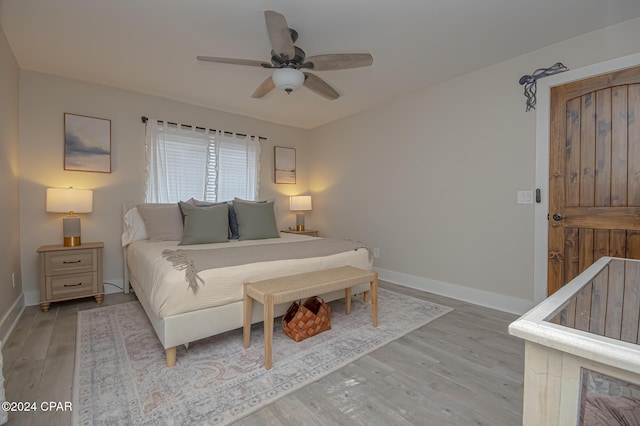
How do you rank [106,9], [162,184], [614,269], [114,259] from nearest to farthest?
[614,269] → [106,9] → [114,259] → [162,184]

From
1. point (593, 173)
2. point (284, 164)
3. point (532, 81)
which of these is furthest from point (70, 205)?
point (593, 173)

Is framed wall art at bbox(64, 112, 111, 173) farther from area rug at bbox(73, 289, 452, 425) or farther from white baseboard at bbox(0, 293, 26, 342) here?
area rug at bbox(73, 289, 452, 425)

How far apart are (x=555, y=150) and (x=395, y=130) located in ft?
5.81

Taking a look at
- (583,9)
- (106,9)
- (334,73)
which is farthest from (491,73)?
(106,9)

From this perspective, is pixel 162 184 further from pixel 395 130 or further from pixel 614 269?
pixel 614 269

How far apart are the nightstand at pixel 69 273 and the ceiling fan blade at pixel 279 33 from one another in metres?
2.71

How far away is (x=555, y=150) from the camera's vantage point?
2553mm

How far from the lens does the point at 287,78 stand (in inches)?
89.4

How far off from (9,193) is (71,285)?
993 millimetres

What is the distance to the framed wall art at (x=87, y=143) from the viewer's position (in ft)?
10.6

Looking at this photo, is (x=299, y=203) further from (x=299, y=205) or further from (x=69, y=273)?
(x=69, y=273)

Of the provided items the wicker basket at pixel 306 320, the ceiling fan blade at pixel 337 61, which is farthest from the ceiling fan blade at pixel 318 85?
the wicker basket at pixel 306 320

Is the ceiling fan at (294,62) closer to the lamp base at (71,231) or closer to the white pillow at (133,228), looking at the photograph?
the white pillow at (133,228)

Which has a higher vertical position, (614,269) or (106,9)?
(106,9)
